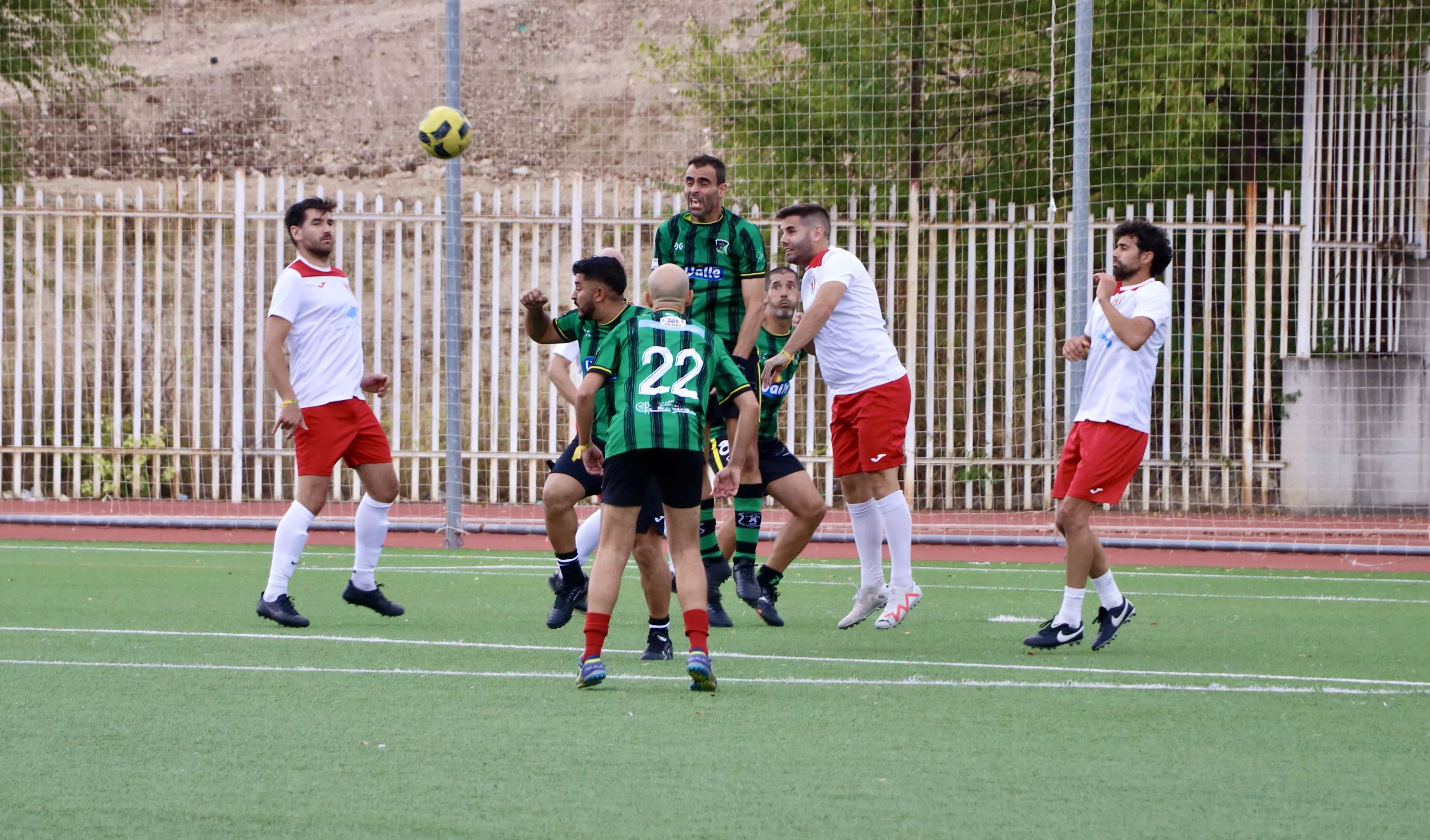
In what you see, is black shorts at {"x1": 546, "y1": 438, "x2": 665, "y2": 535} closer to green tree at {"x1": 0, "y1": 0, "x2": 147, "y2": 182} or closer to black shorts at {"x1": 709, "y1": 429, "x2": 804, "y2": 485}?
black shorts at {"x1": 709, "y1": 429, "x2": 804, "y2": 485}

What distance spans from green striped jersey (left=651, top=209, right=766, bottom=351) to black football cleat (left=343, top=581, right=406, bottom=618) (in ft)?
6.89

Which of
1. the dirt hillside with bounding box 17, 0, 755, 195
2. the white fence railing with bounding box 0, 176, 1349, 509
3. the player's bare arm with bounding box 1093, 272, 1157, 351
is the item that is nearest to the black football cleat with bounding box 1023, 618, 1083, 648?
the player's bare arm with bounding box 1093, 272, 1157, 351

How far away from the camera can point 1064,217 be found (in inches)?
560

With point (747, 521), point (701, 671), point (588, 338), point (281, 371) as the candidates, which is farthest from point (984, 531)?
point (701, 671)

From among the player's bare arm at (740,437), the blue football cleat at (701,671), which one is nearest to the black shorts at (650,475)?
the player's bare arm at (740,437)

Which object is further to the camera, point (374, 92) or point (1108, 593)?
point (374, 92)

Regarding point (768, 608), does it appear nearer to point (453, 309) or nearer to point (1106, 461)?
point (1106, 461)

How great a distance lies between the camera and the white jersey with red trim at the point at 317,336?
7668 mm

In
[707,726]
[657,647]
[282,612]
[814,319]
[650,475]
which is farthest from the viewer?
[814,319]

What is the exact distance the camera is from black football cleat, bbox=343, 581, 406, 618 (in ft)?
25.1

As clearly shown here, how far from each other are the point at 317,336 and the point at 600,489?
62.1 inches

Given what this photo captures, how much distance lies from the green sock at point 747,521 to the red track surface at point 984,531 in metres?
3.79

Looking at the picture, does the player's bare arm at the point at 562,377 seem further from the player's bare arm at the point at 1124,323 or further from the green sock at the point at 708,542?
the player's bare arm at the point at 1124,323

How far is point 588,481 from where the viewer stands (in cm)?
755
